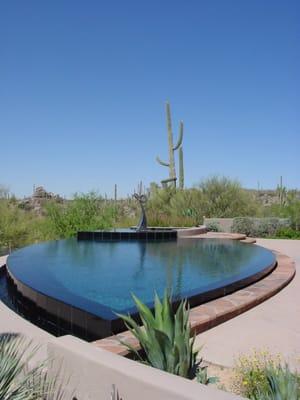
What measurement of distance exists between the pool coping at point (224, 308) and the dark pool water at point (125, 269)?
0.84 feet

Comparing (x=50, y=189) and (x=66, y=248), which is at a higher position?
(x=50, y=189)

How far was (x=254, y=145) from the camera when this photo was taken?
22750 millimetres

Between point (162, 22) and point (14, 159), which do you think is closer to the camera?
point (162, 22)

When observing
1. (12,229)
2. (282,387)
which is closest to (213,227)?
(12,229)

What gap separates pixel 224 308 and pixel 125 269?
2.71 m

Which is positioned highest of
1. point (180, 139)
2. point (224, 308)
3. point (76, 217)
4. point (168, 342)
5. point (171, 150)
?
point (180, 139)

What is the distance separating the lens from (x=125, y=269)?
675 centimetres

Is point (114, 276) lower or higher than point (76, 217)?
lower

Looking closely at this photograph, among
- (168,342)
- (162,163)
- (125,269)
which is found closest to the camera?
(168,342)

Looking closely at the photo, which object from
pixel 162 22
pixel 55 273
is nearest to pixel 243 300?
pixel 55 273

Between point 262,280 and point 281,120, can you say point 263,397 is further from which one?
point 281,120

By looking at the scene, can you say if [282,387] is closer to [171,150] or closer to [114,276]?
[114,276]

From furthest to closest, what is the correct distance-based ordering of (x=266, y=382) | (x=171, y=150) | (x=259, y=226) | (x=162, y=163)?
(x=162, y=163) → (x=171, y=150) → (x=259, y=226) → (x=266, y=382)

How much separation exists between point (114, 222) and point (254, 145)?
1229 centimetres
